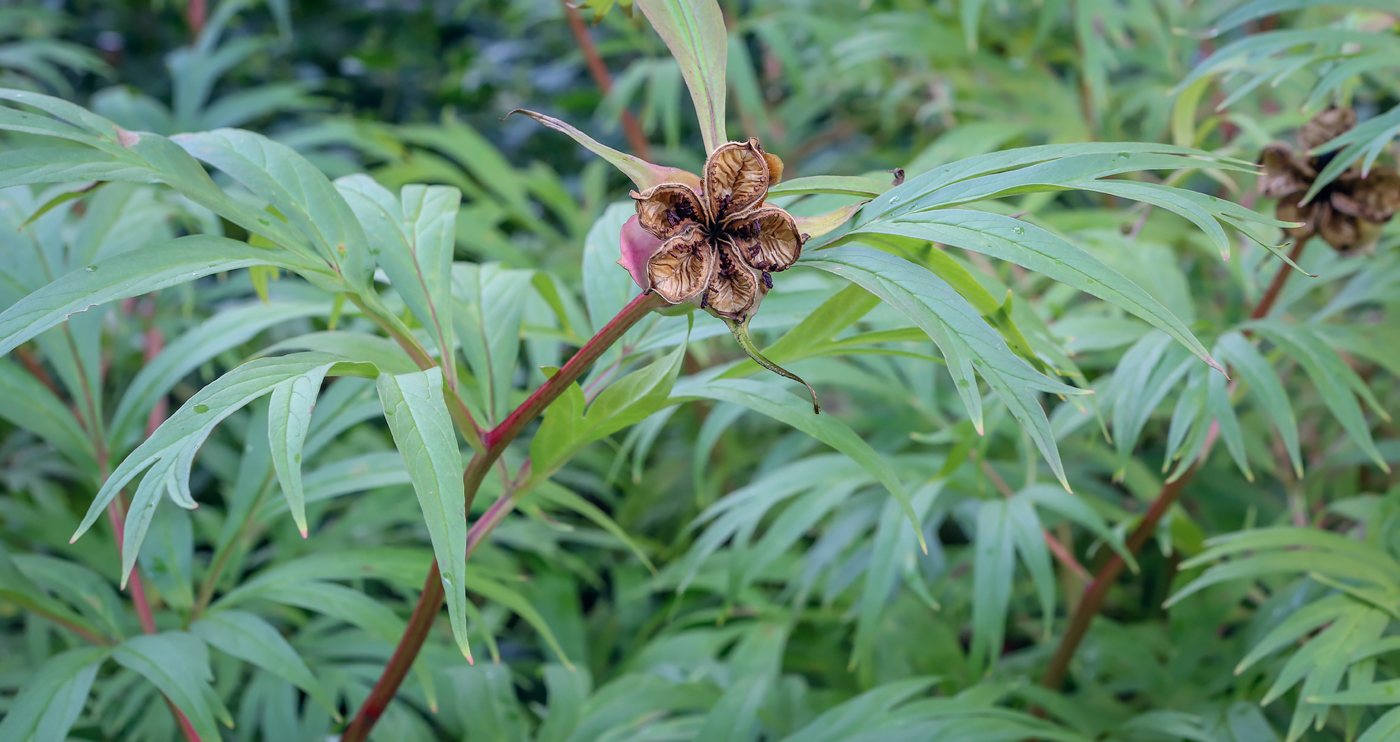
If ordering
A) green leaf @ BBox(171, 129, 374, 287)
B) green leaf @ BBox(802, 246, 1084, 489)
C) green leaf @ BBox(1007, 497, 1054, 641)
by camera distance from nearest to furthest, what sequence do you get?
green leaf @ BBox(802, 246, 1084, 489), green leaf @ BBox(171, 129, 374, 287), green leaf @ BBox(1007, 497, 1054, 641)

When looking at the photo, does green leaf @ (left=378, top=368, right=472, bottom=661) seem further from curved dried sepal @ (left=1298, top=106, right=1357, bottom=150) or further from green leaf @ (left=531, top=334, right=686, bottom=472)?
curved dried sepal @ (left=1298, top=106, right=1357, bottom=150)

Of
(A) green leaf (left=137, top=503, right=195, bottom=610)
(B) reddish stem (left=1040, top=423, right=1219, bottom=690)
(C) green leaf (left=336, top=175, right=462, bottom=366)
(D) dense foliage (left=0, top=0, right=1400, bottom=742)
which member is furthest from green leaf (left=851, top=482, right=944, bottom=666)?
(A) green leaf (left=137, top=503, right=195, bottom=610)

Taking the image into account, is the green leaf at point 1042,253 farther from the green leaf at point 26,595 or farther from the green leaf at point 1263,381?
the green leaf at point 26,595

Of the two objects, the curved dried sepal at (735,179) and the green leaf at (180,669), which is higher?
the curved dried sepal at (735,179)

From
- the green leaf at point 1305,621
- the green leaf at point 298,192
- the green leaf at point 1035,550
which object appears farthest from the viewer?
the green leaf at point 1035,550

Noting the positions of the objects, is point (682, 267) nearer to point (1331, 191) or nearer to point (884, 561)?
point (884, 561)

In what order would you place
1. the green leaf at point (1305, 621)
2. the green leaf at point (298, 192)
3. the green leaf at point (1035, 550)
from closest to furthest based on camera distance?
the green leaf at point (298, 192), the green leaf at point (1305, 621), the green leaf at point (1035, 550)

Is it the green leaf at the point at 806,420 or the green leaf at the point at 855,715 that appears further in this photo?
the green leaf at the point at 855,715

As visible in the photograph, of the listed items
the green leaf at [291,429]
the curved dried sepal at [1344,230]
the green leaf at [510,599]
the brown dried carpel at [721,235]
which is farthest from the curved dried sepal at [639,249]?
the curved dried sepal at [1344,230]

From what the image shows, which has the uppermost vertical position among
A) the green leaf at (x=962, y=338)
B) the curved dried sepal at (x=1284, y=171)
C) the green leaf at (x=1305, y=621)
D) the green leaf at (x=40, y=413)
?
the green leaf at (x=40, y=413)
